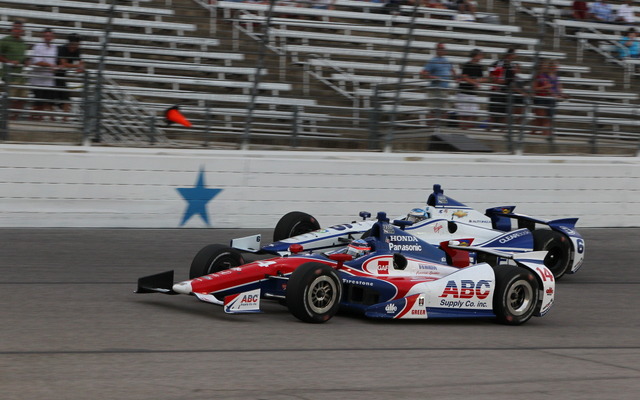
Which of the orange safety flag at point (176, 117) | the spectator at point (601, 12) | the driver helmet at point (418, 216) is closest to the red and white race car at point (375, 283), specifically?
the driver helmet at point (418, 216)

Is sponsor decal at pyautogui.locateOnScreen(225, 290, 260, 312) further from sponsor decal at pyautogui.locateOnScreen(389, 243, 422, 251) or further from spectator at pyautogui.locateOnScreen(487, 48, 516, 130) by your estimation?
spectator at pyautogui.locateOnScreen(487, 48, 516, 130)

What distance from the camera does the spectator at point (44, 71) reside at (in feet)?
42.2

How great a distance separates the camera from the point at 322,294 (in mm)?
7422

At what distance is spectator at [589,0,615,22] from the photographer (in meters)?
17.2

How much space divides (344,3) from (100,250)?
6749 millimetres

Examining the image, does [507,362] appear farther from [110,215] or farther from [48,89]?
[48,89]

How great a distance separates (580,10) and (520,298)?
1030cm

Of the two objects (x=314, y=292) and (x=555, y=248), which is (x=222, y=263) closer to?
(x=314, y=292)

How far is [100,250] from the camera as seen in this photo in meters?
11.0

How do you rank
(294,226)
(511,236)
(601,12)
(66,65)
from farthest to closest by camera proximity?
1. (601,12)
2. (66,65)
3. (294,226)
4. (511,236)

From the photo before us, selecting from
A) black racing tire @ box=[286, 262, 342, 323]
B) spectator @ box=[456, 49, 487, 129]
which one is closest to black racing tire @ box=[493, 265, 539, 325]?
black racing tire @ box=[286, 262, 342, 323]

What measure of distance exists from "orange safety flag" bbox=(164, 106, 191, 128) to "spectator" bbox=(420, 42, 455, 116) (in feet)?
12.2

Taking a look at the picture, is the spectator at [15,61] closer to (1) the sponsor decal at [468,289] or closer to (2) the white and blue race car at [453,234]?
(2) the white and blue race car at [453,234]

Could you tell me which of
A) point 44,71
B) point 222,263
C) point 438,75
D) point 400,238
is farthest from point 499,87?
point 222,263
